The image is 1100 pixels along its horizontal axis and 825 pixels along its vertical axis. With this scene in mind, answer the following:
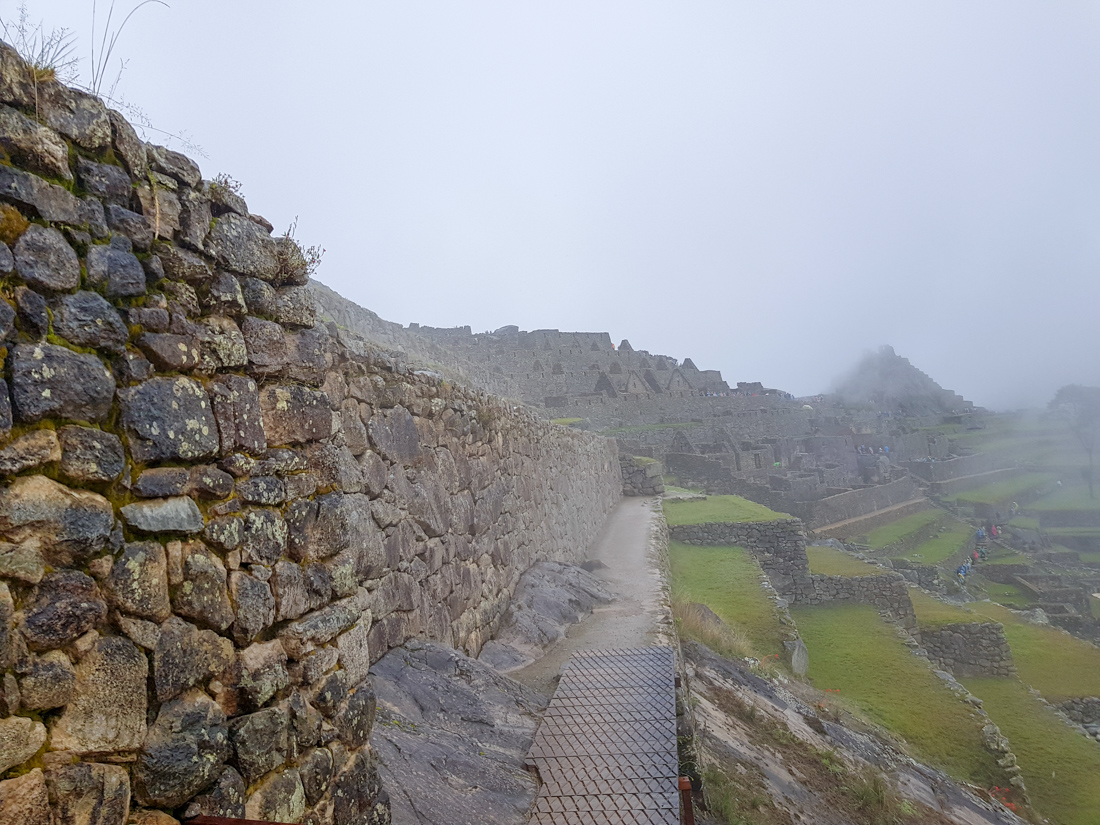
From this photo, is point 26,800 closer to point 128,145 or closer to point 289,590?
point 289,590

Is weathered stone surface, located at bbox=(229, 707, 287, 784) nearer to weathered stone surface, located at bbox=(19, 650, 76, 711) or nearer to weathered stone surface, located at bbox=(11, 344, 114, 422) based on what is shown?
weathered stone surface, located at bbox=(19, 650, 76, 711)

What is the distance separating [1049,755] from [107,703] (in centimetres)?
1411

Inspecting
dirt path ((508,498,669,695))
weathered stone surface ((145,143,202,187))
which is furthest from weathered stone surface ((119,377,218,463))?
dirt path ((508,498,669,695))

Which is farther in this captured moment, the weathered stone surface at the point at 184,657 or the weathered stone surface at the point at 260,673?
the weathered stone surface at the point at 260,673

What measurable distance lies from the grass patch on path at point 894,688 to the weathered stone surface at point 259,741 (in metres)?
10.6

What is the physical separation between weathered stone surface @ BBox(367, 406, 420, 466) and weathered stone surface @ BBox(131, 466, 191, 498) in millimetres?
2397

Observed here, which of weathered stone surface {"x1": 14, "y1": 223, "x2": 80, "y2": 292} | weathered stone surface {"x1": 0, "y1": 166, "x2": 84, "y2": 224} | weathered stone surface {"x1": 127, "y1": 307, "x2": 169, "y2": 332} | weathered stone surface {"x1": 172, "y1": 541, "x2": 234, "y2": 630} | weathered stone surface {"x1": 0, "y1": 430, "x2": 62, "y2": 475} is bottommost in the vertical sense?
weathered stone surface {"x1": 172, "y1": 541, "x2": 234, "y2": 630}

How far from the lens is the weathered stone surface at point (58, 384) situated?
63.2 inches

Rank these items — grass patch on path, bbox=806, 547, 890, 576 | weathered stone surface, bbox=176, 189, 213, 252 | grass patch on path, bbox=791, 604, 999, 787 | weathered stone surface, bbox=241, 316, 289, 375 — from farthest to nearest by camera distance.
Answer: grass patch on path, bbox=806, 547, 890, 576 → grass patch on path, bbox=791, 604, 999, 787 → weathered stone surface, bbox=241, 316, 289, 375 → weathered stone surface, bbox=176, 189, 213, 252

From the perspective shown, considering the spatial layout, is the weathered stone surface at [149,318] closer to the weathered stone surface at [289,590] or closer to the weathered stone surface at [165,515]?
the weathered stone surface at [165,515]

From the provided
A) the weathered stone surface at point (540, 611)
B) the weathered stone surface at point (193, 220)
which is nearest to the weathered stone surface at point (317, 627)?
the weathered stone surface at point (193, 220)

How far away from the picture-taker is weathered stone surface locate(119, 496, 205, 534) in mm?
1878

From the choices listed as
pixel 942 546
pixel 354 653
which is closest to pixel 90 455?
pixel 354 653

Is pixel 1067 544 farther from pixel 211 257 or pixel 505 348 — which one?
pixel 211 257
